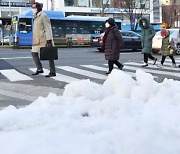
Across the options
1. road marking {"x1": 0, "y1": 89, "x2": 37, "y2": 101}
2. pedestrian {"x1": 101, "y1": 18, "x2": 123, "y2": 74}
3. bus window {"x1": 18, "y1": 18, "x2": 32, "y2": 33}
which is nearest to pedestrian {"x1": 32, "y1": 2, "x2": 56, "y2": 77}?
pedestrian {"x1": 101, "y1": 18, "x2": 123, "y2": 74}

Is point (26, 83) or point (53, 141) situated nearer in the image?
point (53, 141)

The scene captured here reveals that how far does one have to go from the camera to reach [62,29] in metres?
32.1

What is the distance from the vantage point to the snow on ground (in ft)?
9.99

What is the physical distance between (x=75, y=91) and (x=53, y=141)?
3.23 ft

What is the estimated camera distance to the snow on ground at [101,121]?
3045mm

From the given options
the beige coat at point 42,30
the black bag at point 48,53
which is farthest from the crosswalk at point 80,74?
the beige coat at point 42,30

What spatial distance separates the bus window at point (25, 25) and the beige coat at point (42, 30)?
1957 centimetres

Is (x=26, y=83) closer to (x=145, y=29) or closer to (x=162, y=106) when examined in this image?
(x=145, y=29)

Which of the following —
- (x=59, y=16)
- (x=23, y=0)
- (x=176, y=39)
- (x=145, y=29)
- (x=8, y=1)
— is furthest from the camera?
(x=23, y=0)

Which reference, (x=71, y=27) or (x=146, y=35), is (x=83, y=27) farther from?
(x=146, y=35)

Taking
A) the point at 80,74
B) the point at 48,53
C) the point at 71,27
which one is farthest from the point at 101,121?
the point at 71,27

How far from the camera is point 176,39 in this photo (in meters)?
20.5

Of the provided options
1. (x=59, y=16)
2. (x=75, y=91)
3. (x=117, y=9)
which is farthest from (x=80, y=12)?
(x=75, y=91)

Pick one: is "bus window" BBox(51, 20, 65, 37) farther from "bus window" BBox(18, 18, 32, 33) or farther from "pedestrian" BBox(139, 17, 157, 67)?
"pedestrian" BBox(139, 17, 157, 67)
